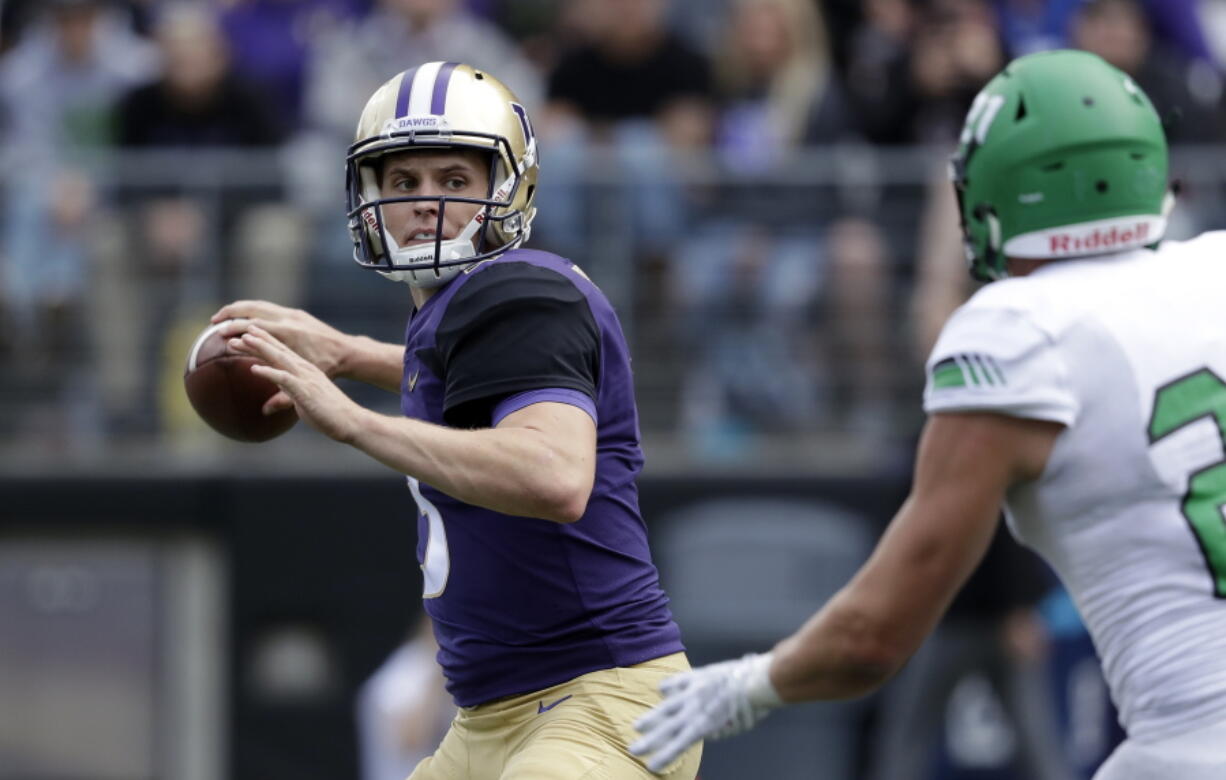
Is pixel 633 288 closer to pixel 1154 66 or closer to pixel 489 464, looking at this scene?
pixel 1154 66

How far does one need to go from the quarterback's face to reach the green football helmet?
1.14 metres

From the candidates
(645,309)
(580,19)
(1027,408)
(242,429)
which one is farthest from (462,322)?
(580,19)

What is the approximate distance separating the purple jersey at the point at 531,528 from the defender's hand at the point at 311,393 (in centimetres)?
23

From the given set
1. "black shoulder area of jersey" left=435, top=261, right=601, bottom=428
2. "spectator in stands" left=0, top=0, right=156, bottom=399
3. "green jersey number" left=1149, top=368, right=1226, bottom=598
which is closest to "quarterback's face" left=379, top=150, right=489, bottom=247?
"black shoulder area of jersey" left=435, top=261, right=601, bottom=428

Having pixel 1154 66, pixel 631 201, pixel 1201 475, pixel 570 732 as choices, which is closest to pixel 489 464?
pixel 570 732

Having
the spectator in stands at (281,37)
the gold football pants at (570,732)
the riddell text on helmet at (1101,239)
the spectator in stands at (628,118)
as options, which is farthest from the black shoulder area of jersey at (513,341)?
the spectator in stands at (281,37)

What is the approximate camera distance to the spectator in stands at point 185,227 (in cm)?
823

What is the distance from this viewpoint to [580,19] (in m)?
9.02

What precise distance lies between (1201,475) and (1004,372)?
0.37m

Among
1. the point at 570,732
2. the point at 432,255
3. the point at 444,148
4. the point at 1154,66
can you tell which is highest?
the point at 1154,66

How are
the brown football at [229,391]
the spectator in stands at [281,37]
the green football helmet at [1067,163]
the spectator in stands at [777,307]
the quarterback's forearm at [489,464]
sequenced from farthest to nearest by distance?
the spectator in stands at [281,37] < the spectator in stands at [777,307] < the brown football at [229,391] < the quarterback's forearm at [489,464] < the green football helmet at [1067,163]

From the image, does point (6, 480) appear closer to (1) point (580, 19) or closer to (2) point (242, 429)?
(1) point (580, 19)

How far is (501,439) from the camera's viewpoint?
10.9ft

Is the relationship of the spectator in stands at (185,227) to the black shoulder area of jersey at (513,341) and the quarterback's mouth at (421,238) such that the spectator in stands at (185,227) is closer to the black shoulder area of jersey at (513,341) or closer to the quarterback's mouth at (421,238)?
the quarterback's mouth at (421,238)
